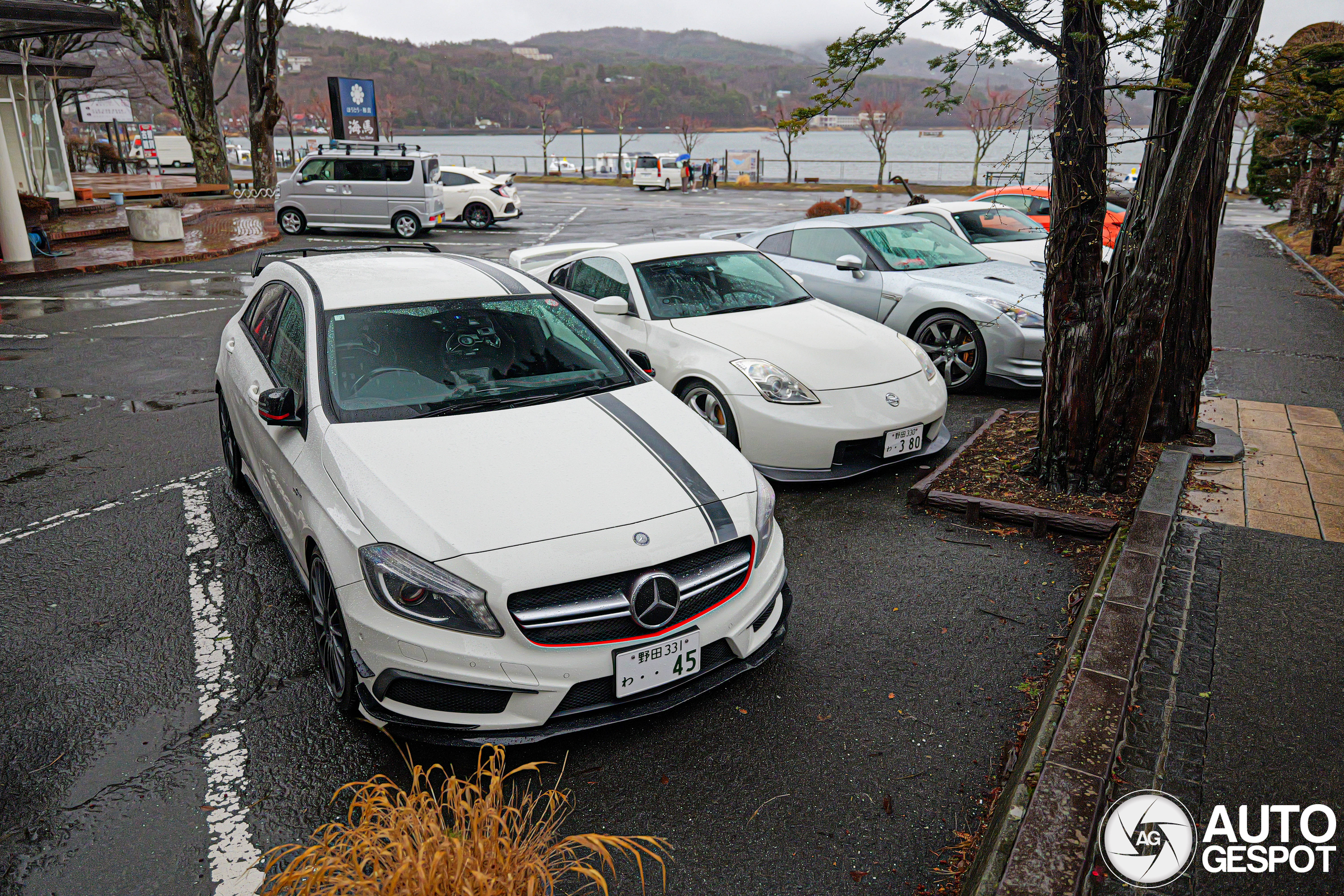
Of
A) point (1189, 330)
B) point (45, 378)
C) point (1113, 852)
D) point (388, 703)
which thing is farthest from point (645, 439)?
point (45, 378)

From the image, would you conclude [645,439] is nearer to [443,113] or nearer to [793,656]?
[793,656]

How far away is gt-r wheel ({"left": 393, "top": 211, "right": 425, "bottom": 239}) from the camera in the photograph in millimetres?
19672

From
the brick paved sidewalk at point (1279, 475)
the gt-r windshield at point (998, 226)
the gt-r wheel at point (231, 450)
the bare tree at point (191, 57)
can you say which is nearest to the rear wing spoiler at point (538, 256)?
the gt-r wheel at point (231, 450)

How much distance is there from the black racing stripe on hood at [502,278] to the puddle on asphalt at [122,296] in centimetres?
918

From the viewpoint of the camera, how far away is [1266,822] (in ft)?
8.84

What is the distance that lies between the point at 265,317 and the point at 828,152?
384ft

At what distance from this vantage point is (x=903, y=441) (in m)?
5.52

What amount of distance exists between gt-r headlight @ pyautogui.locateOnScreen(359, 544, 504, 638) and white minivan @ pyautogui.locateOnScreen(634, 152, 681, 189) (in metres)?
37.5

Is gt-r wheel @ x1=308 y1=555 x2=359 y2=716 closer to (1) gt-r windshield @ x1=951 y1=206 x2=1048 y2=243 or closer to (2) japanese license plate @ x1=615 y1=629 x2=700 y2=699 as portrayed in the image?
(2) japanese license plate @ x1=615 y1=629 x2=700 y2=699

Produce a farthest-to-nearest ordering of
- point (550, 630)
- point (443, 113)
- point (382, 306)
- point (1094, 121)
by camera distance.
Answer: point (443, 113) < point (1094, 121) < point (382, 306) < point (550, 630)

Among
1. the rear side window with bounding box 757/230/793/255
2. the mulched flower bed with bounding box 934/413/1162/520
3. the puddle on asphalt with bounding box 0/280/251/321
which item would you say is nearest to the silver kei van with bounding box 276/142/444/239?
the puddle on asphalt with bounding box 0/280/251/321

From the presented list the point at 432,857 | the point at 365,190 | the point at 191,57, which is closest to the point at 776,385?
the point at 432,857

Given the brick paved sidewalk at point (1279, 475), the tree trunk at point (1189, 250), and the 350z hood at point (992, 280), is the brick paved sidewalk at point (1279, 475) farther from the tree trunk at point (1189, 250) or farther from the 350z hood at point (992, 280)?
the 350z hood at point (992, 280)

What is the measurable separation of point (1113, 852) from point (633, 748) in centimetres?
158
